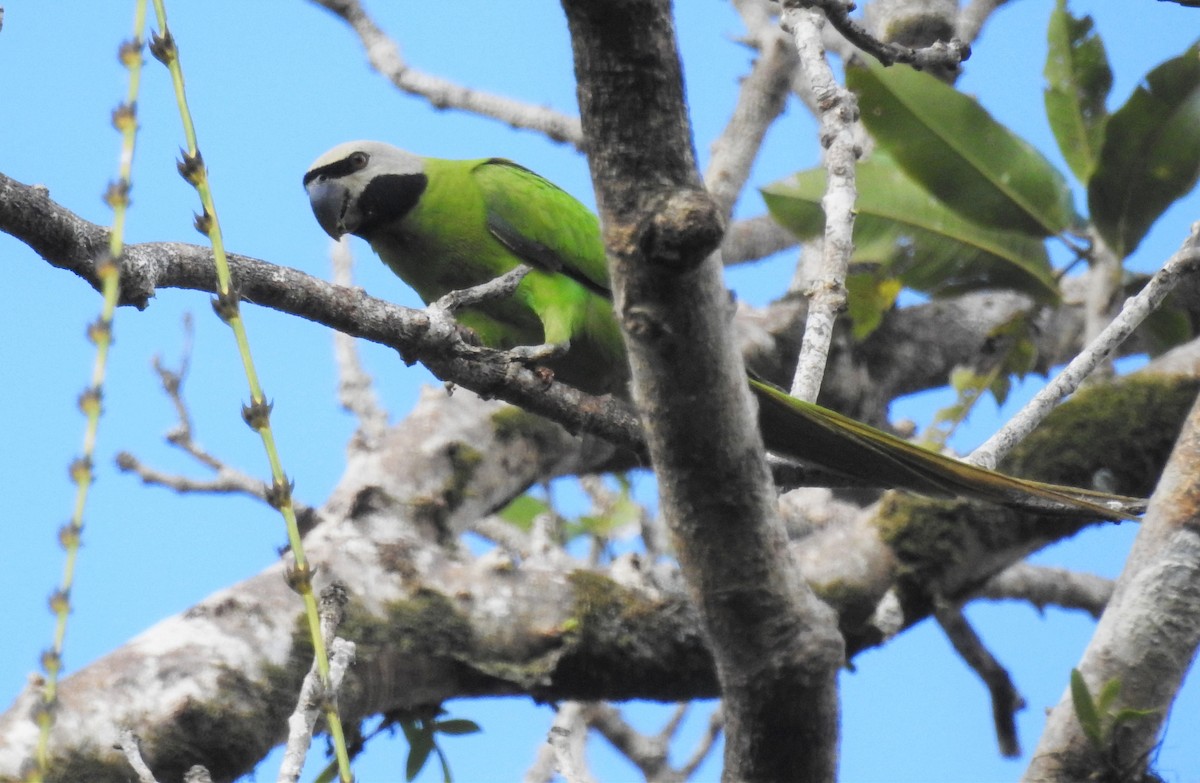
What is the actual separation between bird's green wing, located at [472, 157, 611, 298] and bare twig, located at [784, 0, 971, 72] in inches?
60.3

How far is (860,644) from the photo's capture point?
173 inches

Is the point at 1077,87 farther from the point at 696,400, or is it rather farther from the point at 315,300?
the point at 696,400

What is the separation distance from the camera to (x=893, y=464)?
3.07m

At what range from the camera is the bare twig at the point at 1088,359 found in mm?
2795

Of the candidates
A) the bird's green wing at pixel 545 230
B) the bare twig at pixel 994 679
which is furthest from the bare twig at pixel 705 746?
the bird's green wing at pixel 545 230

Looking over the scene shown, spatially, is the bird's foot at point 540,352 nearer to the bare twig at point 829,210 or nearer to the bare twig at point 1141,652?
the bare twig at point 829,210

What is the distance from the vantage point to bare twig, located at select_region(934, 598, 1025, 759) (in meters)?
4.89

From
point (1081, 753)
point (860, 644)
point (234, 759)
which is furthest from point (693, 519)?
point (860, 644)

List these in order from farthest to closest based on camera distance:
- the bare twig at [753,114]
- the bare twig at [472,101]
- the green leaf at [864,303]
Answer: the bare twig at [472,101]
the bare twig at [753,114]
the green leaf at [864,303]

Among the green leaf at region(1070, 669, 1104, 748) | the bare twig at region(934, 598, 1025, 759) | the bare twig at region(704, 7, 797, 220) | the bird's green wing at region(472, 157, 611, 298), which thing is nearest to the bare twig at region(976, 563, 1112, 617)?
the bare twig at region(934, 598, 1025, 759)

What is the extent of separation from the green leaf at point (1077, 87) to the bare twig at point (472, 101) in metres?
2.30

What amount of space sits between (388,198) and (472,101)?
7.48 ft

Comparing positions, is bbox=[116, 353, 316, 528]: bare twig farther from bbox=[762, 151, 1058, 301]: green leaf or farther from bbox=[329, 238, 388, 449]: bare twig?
bbox=[762, 151, 1058, 301]: green leaf

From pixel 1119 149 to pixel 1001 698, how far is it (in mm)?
2412
